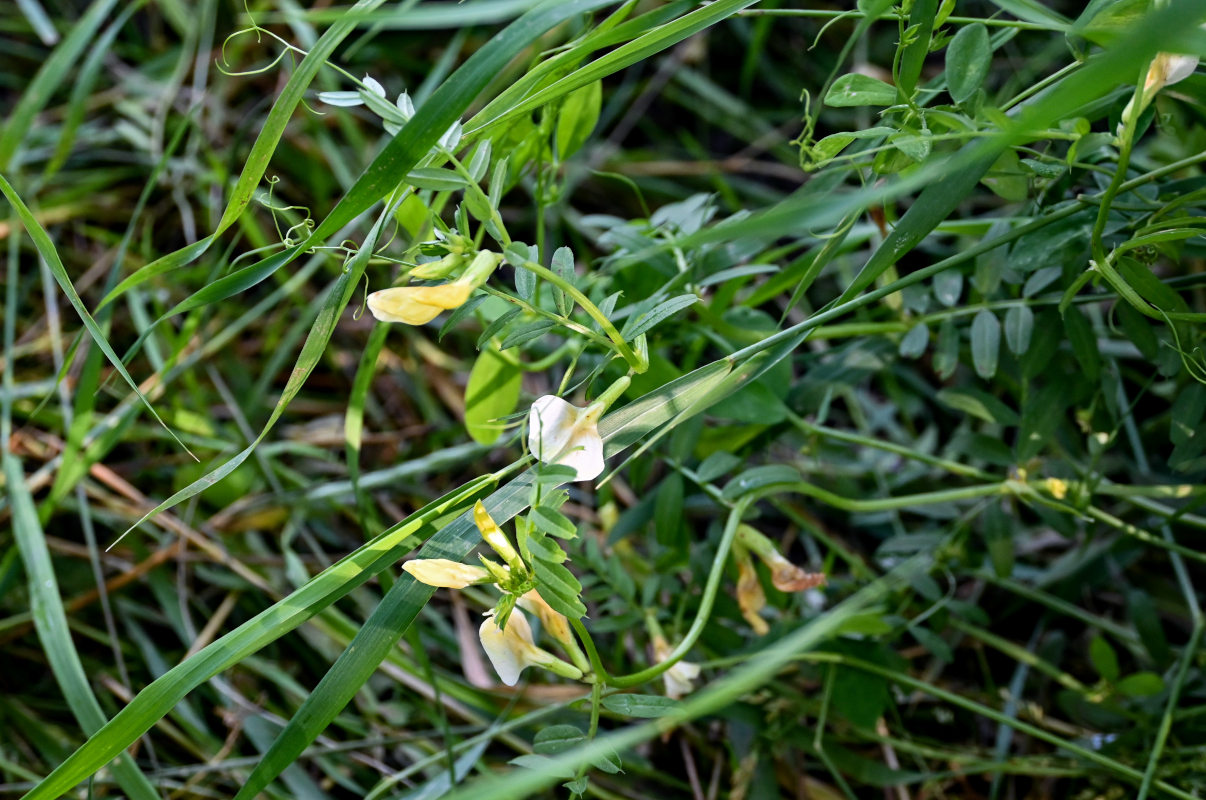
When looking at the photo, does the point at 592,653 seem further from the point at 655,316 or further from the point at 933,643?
the point at 933,643

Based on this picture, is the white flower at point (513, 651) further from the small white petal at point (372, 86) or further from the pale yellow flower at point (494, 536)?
the small white petal at point (372, 86)

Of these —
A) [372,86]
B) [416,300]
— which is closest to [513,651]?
[416,300]

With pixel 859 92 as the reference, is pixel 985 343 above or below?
below

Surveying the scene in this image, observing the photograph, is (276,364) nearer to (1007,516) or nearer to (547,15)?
(547,15)

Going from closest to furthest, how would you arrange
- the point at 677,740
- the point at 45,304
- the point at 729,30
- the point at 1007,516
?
the point at 1007,516
the point at 677,740
the point at 45,304
the point at 729,30

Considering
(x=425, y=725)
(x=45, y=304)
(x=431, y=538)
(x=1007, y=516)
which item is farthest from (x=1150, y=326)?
(x=45, y=304)

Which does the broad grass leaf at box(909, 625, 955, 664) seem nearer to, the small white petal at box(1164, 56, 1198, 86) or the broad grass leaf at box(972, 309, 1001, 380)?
the broad grass leaf at box(972, 309, 1001, 380)

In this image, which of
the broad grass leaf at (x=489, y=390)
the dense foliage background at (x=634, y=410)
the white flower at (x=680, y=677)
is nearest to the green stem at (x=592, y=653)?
the dense foliage background at (x=634, y=410)
